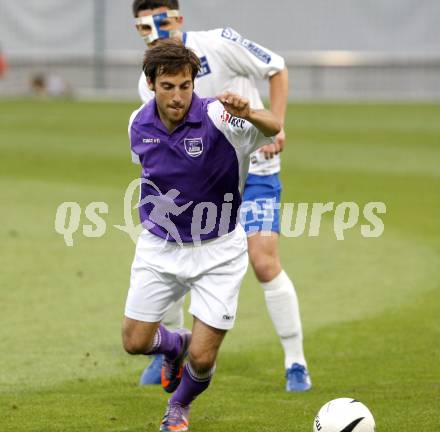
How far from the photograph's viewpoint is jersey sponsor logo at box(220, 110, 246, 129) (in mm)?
5758

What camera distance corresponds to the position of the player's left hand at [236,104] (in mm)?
5328

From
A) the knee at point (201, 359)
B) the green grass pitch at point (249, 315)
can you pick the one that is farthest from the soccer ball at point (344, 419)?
the knee at point (201, 359)

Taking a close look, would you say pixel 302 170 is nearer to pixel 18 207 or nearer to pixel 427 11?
pixel 18 207

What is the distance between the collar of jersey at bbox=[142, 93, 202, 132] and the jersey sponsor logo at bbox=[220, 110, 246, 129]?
0.13 metres

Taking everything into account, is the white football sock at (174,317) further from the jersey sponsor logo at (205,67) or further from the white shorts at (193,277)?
the jersey sponsor logo at (205,67)

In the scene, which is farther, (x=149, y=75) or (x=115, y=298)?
(x=115, y=298)

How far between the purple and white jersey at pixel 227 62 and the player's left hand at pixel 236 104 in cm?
203

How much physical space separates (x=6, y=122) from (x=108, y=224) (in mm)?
13929

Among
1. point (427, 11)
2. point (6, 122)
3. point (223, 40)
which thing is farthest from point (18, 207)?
point (427, 11)

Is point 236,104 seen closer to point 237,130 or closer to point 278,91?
point 237,130

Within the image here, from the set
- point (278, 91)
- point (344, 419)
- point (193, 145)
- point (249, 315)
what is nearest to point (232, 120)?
point (193, 145)

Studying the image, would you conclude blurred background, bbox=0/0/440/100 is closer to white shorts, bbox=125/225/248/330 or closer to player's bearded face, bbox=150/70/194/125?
white shorts, bbox=125/225/248/330

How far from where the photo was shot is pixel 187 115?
588 cm

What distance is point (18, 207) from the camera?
14359 millimetres
